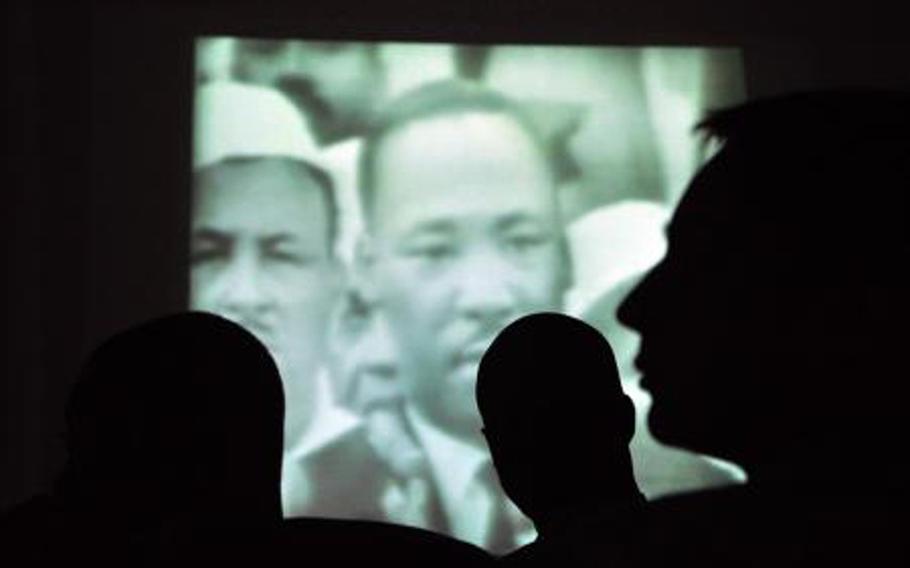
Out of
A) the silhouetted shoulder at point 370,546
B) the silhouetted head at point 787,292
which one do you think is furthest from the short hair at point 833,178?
the silhouetted shoulder at point 370,546

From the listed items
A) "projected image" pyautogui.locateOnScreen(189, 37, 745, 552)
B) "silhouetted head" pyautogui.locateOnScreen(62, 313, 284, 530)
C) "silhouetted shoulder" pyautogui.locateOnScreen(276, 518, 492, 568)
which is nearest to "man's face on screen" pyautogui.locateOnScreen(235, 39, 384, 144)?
"projected image" pyautogui.locateOnScreen(189, 37, 745, 552)

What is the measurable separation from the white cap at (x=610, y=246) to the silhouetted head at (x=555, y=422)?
1.93 m

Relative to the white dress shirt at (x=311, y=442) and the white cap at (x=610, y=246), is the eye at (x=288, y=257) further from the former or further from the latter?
the white cap at (x=610, y=246)

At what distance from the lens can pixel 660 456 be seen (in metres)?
2.78

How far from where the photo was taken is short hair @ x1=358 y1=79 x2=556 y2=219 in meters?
2.91

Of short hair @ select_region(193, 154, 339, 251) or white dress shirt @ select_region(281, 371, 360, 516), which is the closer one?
white dress shirt @ select_region(281, 371, 360, 516)

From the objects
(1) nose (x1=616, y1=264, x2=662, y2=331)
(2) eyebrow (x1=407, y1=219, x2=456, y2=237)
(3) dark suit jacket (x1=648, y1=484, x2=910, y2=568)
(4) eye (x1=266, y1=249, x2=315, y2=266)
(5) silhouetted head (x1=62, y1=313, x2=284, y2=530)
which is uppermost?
(1) nose (x1=616, y1=264, x2=662, y2=331)

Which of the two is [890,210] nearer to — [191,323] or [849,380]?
[849,380]

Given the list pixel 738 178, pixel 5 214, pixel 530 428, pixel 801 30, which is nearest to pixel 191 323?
pixel 530 428

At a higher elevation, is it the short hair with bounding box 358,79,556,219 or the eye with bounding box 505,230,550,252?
the short hair with bounding box 358,79,556,219

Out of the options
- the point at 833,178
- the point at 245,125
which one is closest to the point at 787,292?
the point at 833,178

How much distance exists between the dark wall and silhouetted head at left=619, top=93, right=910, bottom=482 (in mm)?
2475

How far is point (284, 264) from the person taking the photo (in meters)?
2.80

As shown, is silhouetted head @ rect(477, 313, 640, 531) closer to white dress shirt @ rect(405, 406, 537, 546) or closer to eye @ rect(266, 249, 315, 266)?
white dress shirt @ rect(405, 406, 537, 546)
